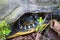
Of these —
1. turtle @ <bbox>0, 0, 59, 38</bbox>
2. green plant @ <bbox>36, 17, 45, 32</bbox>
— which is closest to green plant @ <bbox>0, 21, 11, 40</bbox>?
turtle @ <bbox>0, 0, 59, 38</bbox>

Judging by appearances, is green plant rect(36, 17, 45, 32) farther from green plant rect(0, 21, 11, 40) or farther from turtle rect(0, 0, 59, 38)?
green plant rect(0, 21, 11, 40)

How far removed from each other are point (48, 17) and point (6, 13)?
429 millimetres

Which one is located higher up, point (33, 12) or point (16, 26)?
point (33, 12)

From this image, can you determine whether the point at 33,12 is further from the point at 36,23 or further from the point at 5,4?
the point at 5,4

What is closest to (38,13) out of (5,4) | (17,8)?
(17,8)

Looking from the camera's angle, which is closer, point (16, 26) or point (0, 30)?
point (0, 30)

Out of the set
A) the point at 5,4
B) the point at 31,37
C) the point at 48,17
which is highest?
the point at 5,4

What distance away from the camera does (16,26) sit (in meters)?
2.25

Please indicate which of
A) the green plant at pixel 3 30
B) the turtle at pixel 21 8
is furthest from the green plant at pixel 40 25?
the green plant at pixel 3 30

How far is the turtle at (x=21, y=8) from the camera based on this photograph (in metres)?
2.10

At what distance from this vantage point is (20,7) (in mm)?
2154

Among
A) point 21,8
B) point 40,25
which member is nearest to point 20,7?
point 21,8

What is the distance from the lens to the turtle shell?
210 cm

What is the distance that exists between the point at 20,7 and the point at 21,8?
0.06 ft
